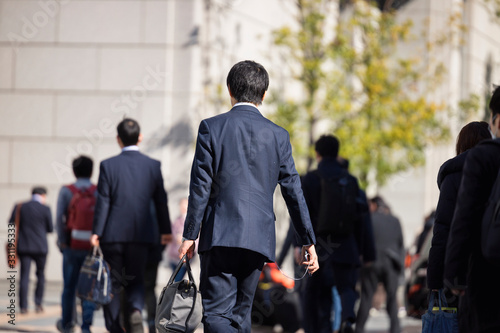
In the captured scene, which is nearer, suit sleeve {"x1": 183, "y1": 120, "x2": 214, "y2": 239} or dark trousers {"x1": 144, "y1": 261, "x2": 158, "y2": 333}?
suit sleeve {"x1": 183, "y1": 120, "x2": 214, "y2": 239}

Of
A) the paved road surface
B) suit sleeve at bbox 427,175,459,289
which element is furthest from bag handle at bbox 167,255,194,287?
the paved road surface

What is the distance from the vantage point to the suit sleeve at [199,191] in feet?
17.4

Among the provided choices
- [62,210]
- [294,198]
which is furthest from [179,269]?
[62,210]

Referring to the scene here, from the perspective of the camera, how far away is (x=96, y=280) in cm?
751

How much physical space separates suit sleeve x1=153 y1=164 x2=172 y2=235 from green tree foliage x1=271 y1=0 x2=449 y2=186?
895cm

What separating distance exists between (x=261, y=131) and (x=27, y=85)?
452 inches

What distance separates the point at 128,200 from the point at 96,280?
795mm

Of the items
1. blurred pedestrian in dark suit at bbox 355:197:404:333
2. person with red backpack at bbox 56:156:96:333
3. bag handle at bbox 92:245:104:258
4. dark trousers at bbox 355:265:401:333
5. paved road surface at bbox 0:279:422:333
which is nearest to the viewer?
bag handle at bbox 92:245:104:258

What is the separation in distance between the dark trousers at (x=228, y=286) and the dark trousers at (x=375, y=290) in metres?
4.95

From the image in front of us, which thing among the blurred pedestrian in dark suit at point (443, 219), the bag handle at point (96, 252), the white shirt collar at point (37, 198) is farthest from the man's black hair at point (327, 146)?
the white shirt collar at point (37, 198)

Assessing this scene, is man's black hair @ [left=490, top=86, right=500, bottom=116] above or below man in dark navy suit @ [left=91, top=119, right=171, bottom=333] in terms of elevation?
above

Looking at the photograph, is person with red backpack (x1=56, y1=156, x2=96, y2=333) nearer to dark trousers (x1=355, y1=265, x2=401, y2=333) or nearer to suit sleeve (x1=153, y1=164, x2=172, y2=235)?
suit sleeve (x1=153, y1=164, x2=172, y2=235)

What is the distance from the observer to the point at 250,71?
5547mm

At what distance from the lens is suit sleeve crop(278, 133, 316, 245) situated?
5.57 meters
